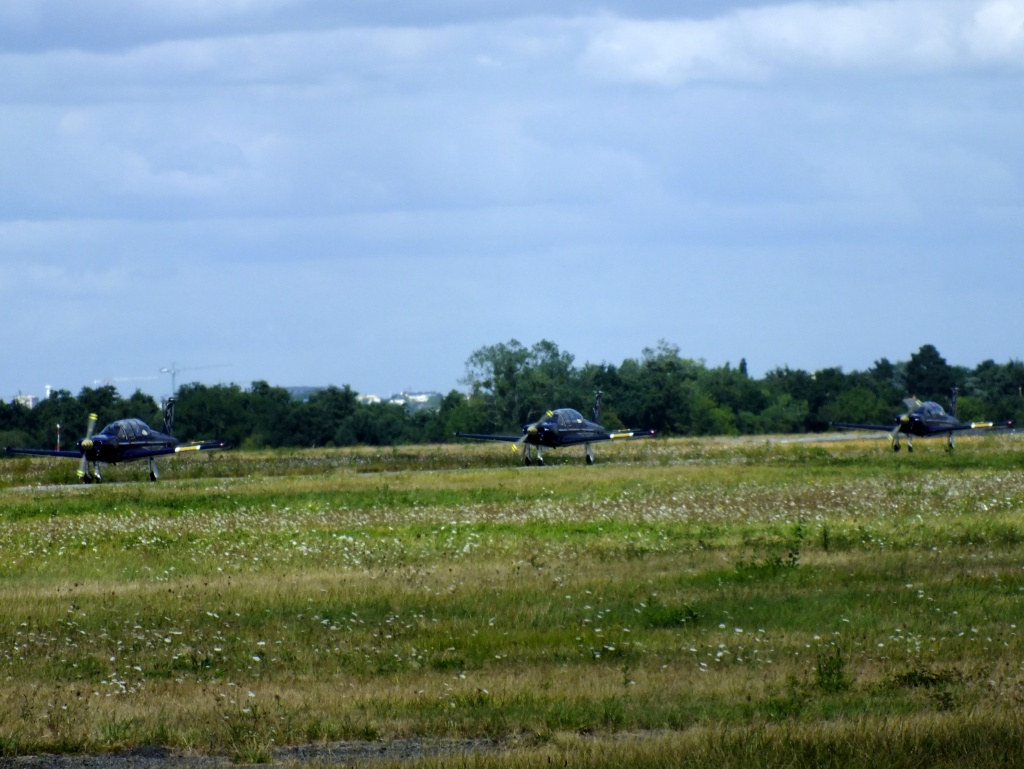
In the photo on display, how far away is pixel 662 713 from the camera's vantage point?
38.4 feet

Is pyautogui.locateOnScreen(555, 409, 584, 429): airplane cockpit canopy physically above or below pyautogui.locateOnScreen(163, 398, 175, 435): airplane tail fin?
below

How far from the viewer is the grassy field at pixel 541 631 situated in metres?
11.0

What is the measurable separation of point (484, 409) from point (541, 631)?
339 ft

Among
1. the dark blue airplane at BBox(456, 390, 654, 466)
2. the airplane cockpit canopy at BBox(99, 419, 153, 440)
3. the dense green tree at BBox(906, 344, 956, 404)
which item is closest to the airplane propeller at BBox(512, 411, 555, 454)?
the dark blue airplane at BBox(456, 390, 654, 466)

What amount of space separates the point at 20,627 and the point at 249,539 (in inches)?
428

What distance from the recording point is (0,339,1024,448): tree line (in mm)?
118375

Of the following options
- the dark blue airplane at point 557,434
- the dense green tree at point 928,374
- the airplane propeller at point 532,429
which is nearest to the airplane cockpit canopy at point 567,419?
the dark blue airplane at point 557,434

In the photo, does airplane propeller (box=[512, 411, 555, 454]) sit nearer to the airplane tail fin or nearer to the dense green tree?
the airplane tail fin

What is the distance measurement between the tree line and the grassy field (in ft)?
276

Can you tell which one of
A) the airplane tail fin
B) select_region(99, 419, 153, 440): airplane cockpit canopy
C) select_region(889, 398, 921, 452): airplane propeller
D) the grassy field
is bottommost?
the grassy field

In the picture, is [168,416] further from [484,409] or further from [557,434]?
[484,409]

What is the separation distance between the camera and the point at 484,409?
11931 cm

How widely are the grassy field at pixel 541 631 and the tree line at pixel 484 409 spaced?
84189 millimetres

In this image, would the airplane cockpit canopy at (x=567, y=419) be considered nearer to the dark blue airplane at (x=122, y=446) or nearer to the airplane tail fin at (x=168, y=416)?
the dark blue airplane at (x=122, y=446)
